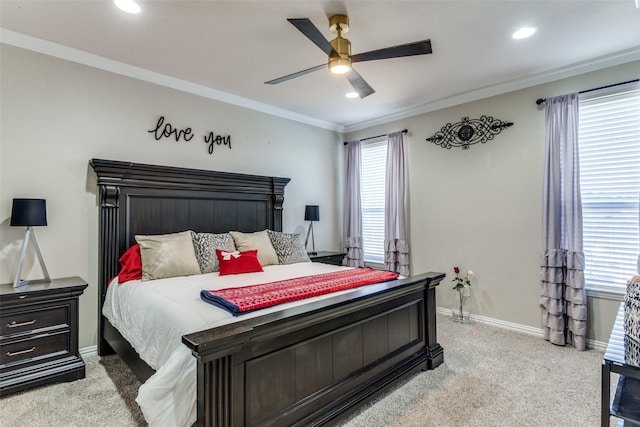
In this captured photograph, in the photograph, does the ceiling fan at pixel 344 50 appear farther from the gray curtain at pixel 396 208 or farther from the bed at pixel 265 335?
the gray curtain at pixel 396 208

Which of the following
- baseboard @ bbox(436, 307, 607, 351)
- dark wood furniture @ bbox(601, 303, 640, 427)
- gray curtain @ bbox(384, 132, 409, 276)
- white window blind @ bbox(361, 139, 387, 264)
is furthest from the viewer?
white window blind @ bbox(361, 139, 387, 264)

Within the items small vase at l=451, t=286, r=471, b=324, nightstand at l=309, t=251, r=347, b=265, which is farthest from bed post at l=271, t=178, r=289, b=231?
small vase at l=451, t=286, r=471, b=324

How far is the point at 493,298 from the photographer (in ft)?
12.5

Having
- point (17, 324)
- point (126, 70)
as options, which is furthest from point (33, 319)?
point (126, 70)

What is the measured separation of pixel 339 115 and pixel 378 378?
3.63 meters

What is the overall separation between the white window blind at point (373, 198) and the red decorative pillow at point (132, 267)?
10.5ft

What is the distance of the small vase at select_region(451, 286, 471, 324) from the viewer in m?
3.95

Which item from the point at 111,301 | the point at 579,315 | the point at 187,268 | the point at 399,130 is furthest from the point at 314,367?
the point at 399,130

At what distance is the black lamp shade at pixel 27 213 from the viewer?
244cm

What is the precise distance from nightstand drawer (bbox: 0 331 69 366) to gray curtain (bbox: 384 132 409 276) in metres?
3.69

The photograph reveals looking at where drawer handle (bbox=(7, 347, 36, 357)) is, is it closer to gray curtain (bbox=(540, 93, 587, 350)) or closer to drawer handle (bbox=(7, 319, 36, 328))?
drawer handle (bbox=(7, 319, 36, 328))

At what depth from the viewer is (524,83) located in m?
3.54

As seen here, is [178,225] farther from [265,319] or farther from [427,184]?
[427,184]

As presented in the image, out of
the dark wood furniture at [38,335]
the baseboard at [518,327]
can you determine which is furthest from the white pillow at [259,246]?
the baseboard at [518,327]
